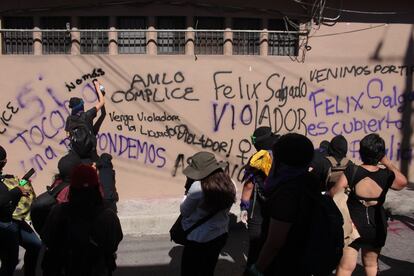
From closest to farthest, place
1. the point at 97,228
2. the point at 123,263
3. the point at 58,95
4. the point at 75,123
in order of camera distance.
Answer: the point at 97,228, the point at 123,263, the point at 75,123, the point at 58,95

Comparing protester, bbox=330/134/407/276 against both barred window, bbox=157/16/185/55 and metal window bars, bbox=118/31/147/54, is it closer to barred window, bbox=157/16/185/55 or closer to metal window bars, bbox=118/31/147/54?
barred window, bbox=157/16/185/55

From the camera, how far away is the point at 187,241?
3646mm

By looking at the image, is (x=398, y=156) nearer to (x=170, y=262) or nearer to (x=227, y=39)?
(x=227, y=39)

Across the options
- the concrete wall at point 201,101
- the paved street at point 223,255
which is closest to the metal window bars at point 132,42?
the concrete wall at point 201,101

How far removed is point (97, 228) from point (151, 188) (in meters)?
4.28

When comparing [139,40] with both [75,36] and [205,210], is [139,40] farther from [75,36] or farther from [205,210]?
[205,210]

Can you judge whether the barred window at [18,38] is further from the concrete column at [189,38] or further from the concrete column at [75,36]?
the concrete column at [189,38]

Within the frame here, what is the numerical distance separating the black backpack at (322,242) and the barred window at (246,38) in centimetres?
503

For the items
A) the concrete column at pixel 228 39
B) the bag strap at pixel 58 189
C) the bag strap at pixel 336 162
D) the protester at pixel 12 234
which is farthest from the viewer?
the concrete column at pixel 228 39

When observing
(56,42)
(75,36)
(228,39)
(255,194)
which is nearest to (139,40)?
(75,36)

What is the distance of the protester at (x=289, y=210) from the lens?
253 centimetres

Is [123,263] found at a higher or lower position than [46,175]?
lower

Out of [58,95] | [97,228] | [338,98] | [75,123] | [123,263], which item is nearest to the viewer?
[97,228]

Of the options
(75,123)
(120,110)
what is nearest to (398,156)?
(120,110)
